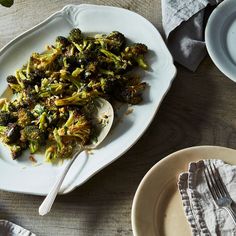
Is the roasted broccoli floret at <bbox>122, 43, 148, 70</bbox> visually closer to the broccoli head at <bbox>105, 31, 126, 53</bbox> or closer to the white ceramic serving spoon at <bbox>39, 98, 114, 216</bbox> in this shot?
the broccoli head at <bbox>105, 31, 126, 53</bbox>

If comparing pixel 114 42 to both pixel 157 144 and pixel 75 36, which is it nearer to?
pixel 75 36

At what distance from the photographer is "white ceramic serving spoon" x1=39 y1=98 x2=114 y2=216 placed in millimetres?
888

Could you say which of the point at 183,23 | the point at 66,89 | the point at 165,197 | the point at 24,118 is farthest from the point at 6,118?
the point at 183,23

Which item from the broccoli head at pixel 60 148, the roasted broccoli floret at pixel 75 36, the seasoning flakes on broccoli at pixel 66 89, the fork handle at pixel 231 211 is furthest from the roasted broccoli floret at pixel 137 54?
the fork handle at pixel 231 211

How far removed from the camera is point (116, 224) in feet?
2.96

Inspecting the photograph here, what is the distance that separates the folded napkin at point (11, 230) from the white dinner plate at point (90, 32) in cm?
7

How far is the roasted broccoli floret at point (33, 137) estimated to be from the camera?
3.18 feet

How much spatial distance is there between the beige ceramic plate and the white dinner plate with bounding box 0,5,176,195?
107 mm

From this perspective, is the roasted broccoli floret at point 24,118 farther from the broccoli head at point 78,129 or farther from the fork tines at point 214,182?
the fork tines at point 214,182

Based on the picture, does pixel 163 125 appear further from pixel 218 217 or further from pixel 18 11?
pixel 18 11

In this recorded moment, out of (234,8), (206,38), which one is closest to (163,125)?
(206,38)

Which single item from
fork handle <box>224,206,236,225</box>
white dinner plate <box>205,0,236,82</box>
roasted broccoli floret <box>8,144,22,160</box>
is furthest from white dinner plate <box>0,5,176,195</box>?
fork handle <box>224,206,236,225</box>

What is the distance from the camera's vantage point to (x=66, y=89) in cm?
104

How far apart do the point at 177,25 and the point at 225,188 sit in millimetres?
479
